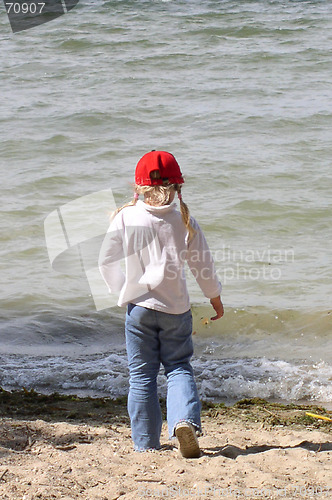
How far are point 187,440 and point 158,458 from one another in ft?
0.55

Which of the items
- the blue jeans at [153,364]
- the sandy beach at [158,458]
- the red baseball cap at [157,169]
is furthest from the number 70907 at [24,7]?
the blue jeans at [153,364]

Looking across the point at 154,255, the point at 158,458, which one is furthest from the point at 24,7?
the point at 158,458

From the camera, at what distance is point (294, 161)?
1041 centimetres

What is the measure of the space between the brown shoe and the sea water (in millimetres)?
1663

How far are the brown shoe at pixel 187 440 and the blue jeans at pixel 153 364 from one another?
0.49 feet

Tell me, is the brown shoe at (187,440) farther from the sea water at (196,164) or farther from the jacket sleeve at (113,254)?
the sea water at (196,164)

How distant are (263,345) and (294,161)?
208 inches

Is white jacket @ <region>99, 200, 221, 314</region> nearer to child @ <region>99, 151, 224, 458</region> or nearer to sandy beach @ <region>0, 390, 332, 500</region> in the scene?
child @ <region>99, 151, 224, 458</region>

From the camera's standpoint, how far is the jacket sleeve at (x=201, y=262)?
10.8 feet

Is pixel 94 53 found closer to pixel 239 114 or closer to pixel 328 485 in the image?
pixel 239 114

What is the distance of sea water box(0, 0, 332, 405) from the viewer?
18.2 feet

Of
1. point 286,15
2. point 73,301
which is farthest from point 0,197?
point 286,15

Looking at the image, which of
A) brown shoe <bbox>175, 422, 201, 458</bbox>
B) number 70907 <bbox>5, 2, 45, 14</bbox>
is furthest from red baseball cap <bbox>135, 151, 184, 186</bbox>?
number 70907 <bbox>5, 2, 45, 14</bbox>

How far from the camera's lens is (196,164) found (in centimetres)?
1026
